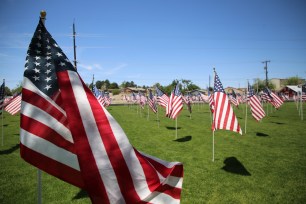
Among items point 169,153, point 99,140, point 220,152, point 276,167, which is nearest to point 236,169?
point 276,167

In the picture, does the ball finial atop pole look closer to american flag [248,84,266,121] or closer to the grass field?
the grass field

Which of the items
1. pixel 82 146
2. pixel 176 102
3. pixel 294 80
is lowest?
pixel 82 146

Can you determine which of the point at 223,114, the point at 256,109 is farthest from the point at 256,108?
the point at 223,114

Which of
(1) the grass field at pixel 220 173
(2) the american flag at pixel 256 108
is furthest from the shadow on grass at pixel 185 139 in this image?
(2) the american flag at pixel 256 108

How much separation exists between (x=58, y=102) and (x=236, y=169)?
29.1ft

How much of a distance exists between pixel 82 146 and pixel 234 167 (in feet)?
29.4

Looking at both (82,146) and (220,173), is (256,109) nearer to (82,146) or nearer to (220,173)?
(220,173)

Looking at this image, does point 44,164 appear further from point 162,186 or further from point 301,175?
point 301,175

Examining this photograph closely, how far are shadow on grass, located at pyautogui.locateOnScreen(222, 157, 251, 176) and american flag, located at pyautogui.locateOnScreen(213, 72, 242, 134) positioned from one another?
1.92m

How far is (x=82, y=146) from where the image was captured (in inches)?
118

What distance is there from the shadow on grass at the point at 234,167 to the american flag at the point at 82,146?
7219mm

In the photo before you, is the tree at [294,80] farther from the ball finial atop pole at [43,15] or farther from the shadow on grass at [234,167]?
the ball finial atop pole at [43,15]

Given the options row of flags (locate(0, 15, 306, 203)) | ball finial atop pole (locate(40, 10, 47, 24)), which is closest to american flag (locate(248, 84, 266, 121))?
row of flags (locate(0, 15, 306, 203))

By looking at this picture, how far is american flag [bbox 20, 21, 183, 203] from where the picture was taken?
2996mm
